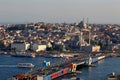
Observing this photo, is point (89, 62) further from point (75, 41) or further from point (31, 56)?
point (75, 41)

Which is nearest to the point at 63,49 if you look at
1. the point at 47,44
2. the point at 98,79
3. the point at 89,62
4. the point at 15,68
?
the point at 47,44

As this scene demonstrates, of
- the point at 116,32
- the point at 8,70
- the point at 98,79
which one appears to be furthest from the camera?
the point at 116,32

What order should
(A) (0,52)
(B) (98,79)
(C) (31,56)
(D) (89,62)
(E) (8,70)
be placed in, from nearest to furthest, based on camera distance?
1. (B) (98,79)
2. (E) (8,70)
3. (D) (89,62)
4. (C) (31,56)
5. (A) (0,52)

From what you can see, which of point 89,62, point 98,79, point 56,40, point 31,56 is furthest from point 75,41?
point 98,79

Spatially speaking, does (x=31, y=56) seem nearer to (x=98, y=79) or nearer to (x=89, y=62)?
(x=89, y=62)

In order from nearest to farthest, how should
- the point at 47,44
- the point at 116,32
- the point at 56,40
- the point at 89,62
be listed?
1. the point at 89,62
2. the point at 47,44
3. the point at 56,40
4. the point at 116,32

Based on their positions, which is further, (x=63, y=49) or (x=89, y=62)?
(x=63, y=49)

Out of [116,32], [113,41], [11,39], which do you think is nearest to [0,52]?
[11,39]

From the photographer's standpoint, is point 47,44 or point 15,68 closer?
point 15,68

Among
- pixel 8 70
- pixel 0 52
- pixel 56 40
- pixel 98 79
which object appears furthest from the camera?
pixel 56 40
